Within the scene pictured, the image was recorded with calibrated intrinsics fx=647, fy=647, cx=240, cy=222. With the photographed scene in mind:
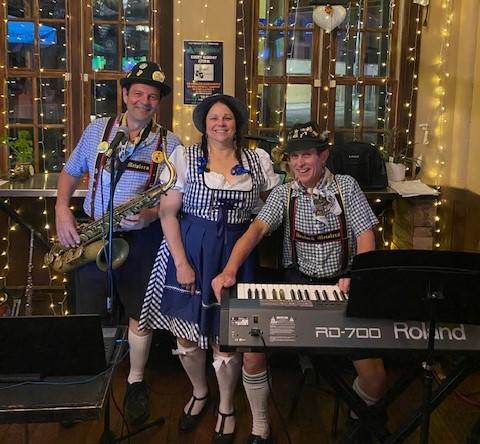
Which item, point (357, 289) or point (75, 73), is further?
point (75, 73)

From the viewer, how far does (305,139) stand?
2697 mm

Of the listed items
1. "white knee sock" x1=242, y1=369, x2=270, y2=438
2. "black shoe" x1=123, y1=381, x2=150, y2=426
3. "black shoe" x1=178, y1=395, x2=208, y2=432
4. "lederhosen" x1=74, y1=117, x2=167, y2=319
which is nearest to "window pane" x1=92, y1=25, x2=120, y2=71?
"lederhosen" x1=74, y1=117, x2=167, y2=319

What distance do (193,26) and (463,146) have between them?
1960 mm

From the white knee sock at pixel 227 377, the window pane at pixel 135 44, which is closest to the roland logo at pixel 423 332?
the white knee sock at pixel 227 377

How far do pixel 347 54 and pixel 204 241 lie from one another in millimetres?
2453

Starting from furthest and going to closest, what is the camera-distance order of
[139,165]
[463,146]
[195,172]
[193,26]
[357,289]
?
[193,26], [463,146], [139,165], [195,172], [357,289]

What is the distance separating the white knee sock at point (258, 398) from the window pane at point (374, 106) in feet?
8.41

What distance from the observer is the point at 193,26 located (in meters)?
4.42

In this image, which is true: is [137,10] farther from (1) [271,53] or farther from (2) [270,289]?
(2) [270,289]

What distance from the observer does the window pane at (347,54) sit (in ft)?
15.0

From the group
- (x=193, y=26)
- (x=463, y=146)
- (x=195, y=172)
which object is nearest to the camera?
(x=195, y=172)

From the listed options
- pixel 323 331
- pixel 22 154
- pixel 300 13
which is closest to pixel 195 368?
pixel 323 331

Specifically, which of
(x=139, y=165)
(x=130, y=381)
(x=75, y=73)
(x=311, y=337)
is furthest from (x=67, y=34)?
(x=311, y=337)

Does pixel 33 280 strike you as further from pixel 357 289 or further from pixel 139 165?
pixel 357 289
